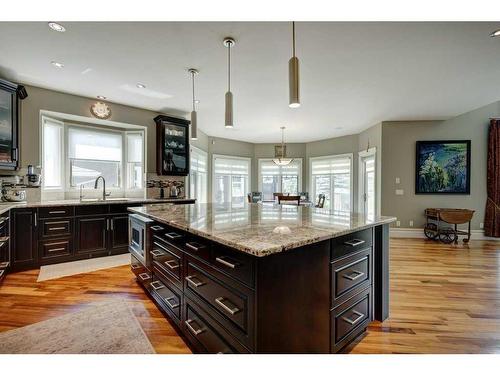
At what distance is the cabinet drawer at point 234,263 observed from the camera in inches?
45.2

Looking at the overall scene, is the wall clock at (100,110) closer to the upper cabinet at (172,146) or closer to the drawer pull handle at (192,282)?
the upper cabinet at (172,146)

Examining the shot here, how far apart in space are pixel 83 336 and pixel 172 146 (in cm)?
358

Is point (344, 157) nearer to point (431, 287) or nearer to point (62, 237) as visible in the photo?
point (431, 287)

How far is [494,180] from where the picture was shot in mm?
5004

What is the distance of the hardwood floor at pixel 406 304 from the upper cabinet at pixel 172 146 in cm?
213

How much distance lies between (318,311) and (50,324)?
2104mm

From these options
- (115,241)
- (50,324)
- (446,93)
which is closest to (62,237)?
(115,241)

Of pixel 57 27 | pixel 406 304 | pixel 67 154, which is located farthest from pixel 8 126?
pixel 406 304

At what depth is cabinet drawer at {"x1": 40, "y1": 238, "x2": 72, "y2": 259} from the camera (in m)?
3.28

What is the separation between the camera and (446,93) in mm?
3857

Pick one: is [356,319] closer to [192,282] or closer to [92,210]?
[192,282]

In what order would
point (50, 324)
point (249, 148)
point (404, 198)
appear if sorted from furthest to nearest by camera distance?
point (249, 148) → point (404, 198) → point (50, 324)
